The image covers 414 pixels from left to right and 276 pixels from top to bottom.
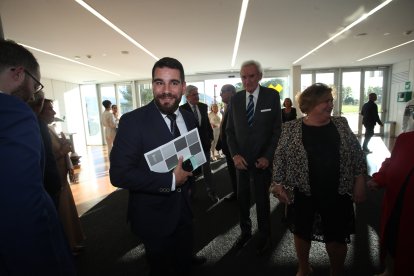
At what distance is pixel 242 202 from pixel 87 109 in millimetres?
11945

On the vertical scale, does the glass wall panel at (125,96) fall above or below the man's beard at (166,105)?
above

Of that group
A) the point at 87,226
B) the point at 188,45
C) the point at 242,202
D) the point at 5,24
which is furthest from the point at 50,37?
the point at 242,202

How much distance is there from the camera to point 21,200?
658mm

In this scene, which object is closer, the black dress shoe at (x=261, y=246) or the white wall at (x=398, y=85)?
the black dress shoe at (x=261, y=246)

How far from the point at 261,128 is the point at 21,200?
1.81 m

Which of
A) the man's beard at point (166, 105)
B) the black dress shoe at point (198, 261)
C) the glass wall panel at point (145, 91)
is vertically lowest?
the black dress shoe at point (198, 261)

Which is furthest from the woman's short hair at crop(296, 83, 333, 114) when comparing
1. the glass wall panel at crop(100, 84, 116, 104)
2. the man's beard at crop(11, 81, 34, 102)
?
the glass wall panel at crop(100, 84, 116, 104)

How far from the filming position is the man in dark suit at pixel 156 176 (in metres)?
1.12

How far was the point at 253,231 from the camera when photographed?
9.13 ft

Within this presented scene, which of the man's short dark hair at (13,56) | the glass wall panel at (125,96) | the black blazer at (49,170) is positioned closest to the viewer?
the man's short dark hair at (13,56)

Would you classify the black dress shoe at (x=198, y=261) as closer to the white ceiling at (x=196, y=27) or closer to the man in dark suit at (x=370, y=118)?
the white ceiling at (x=196, y=27)

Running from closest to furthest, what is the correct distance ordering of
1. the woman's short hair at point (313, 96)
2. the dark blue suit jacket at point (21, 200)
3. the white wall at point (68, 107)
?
1. the dark blue suit jacket at point (21, 200)
2. the woman's short hair at point (313, 96)
3. the white wall at point (68, 107)

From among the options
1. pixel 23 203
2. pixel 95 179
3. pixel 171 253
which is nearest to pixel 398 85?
pixel 95 179

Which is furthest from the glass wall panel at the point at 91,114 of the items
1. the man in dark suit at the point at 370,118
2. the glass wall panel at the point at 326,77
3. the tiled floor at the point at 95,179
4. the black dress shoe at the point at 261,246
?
the black dress shoe at the point at 261,246
